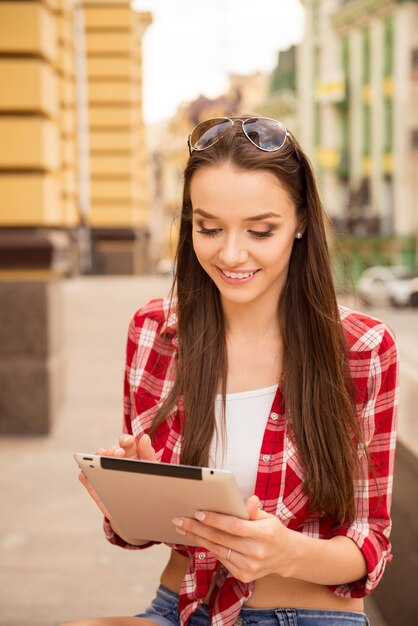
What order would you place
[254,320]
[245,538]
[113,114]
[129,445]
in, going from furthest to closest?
[113,114] → [254,320] → [129,445] → [245,538]

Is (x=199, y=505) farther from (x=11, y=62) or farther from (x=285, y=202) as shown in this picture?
(x=11, y=62)

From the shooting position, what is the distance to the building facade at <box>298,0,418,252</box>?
33.9 metres

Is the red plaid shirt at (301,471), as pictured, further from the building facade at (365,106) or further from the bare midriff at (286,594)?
the building facade at (365,106)

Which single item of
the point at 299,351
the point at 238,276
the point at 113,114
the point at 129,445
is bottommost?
the point at 129,445

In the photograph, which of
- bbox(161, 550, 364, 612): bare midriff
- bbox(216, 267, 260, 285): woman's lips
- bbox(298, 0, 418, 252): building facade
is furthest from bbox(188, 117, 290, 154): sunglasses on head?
bbox(298, 0, 418, 252): building facade

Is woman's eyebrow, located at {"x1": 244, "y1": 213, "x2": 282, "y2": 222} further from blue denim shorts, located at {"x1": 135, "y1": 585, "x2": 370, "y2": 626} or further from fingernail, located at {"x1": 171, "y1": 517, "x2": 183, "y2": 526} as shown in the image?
blue denim shorts, located at {"x1": 135, "y1": 585, "x2": 370, "y2": 626}

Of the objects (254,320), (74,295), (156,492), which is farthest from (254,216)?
(74,295)

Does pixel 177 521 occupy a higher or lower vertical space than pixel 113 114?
lower

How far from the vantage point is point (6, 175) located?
21.7 feet

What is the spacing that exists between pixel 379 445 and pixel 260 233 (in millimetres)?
527

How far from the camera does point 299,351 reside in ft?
6.72

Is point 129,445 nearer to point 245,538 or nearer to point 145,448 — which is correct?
point 145,448

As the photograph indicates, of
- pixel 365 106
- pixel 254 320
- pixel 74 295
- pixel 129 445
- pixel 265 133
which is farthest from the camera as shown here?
pixel 365 106

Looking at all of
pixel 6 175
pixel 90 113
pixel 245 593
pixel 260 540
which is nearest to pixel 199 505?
pixel 260 540
